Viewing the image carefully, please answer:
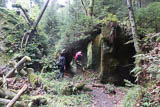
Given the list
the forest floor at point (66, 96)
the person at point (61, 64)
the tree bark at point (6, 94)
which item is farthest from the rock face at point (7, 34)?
the tree bark at point (6, 94)

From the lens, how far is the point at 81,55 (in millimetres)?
9547

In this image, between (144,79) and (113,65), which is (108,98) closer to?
(144,79)

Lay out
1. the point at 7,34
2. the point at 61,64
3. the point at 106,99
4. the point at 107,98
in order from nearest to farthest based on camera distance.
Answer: the point at 106,99 < the point at 107,98 < the point at 61,64 < the point at 7,34

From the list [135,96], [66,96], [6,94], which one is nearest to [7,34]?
[6,94]

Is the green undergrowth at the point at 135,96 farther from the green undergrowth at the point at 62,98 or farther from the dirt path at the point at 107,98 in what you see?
the green undergrowth at the point at 62,98

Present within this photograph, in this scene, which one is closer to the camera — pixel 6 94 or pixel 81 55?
pixel 6 94

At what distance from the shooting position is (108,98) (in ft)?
20.5

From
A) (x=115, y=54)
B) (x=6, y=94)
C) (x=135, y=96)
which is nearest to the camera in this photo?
(x=135, y=96)

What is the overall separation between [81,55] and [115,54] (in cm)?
265

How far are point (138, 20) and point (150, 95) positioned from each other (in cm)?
528

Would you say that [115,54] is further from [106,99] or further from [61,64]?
[61,64]

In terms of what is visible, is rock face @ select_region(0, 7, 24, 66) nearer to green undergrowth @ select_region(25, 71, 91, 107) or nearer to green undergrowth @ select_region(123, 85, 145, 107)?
green undergrowth @ select_region(25, 71, 91, 107)

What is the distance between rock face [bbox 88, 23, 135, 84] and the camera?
8.03 meters

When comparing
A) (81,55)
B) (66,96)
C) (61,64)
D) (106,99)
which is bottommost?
(106,99)
